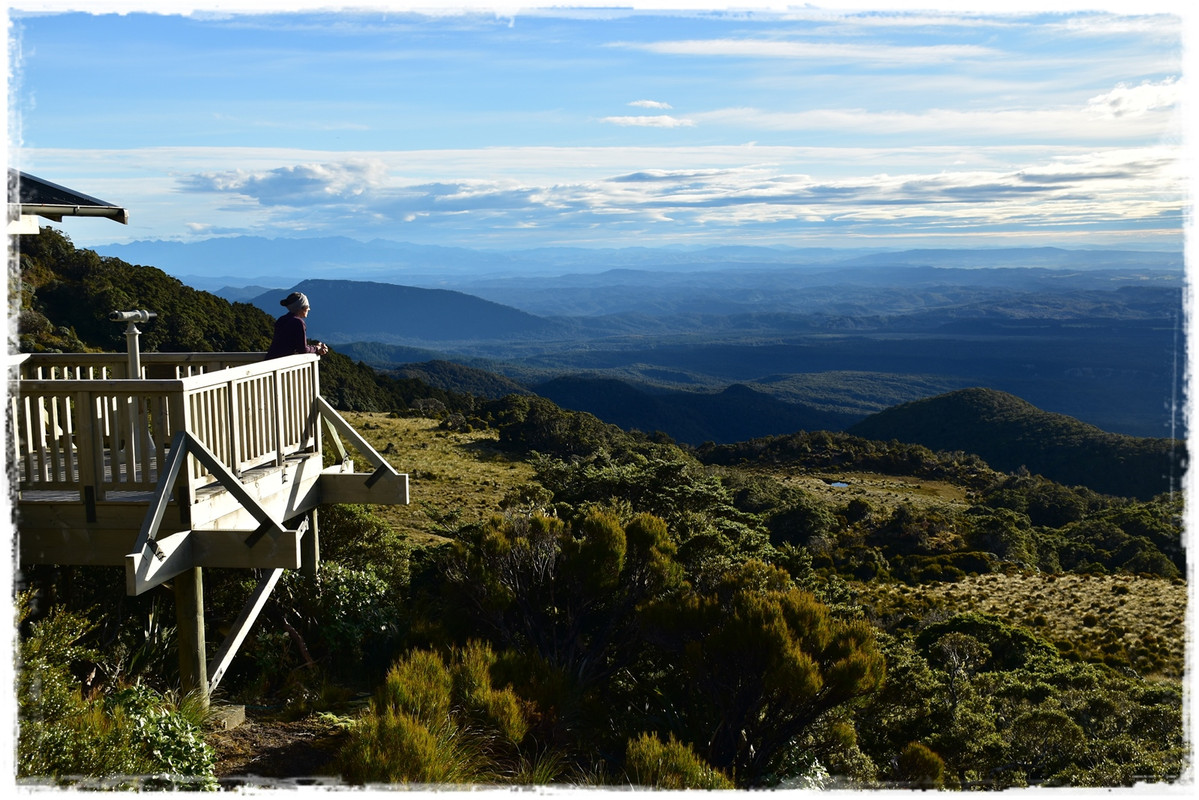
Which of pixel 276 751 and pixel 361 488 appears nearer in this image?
pixel 276 751

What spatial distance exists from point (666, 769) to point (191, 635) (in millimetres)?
3400

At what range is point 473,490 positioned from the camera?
26656 mm

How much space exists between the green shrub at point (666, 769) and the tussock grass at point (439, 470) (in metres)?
13.1

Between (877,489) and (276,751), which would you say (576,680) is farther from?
(877,489)

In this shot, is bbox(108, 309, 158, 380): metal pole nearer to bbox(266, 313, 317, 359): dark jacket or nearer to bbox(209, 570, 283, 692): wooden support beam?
bbox(266, 313, 317, 359): dark jacket

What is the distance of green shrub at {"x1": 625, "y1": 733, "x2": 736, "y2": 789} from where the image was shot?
5.14 meters

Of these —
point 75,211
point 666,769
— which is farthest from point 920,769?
point 75,211

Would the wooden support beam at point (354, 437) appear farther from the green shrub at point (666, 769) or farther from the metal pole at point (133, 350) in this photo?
the green shrub at point (666, 769)

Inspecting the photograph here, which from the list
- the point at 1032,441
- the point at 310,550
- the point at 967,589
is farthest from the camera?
the point at 1032,441

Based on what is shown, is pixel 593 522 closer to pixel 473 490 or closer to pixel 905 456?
pixel 473 490

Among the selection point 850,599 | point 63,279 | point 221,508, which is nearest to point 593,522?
point 221,508

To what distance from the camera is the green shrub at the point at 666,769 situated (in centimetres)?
514

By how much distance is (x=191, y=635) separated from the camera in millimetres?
6277

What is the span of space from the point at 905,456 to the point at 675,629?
6216cm
